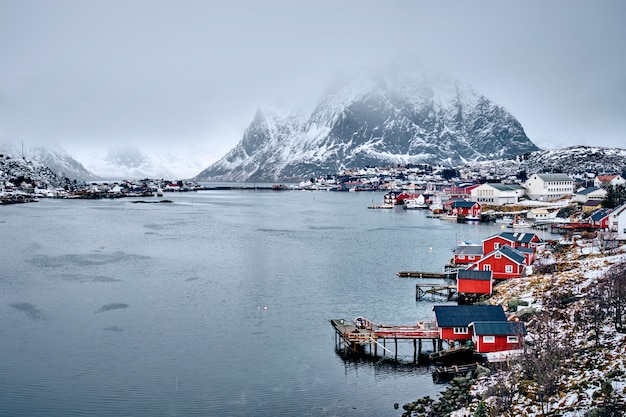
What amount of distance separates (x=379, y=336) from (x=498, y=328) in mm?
4302

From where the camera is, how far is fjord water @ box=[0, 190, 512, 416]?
1828 centimetres

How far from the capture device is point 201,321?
84.3ft

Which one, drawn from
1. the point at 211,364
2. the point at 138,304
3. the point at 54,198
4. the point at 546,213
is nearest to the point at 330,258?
the point at 138,304

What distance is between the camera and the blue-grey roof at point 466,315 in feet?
72.3

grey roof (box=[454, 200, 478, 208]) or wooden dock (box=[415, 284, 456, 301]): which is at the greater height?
grey roof (box=[454, 200, 478, 208])

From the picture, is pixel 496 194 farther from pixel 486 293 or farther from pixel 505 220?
pixel 486 293

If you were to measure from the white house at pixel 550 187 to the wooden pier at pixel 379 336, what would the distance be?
65392 mm

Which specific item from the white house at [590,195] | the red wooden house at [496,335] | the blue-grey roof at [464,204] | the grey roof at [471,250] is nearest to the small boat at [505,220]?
the blue-grey roof at [464,204]

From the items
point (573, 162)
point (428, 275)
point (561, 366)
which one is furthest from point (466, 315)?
point (573, 162)

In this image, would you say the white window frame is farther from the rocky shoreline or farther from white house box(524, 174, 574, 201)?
white house box(524, 174, 574, 201)

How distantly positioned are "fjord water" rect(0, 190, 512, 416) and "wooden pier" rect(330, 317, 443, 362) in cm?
74

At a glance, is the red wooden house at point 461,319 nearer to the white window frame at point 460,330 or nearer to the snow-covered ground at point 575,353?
the white window frame at point 460,330

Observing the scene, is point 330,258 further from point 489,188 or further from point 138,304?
point 489,188

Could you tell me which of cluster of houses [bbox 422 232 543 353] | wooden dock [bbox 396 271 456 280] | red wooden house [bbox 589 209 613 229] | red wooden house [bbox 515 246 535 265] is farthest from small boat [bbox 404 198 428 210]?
wooden dock [bbox 396 271 456 280]
